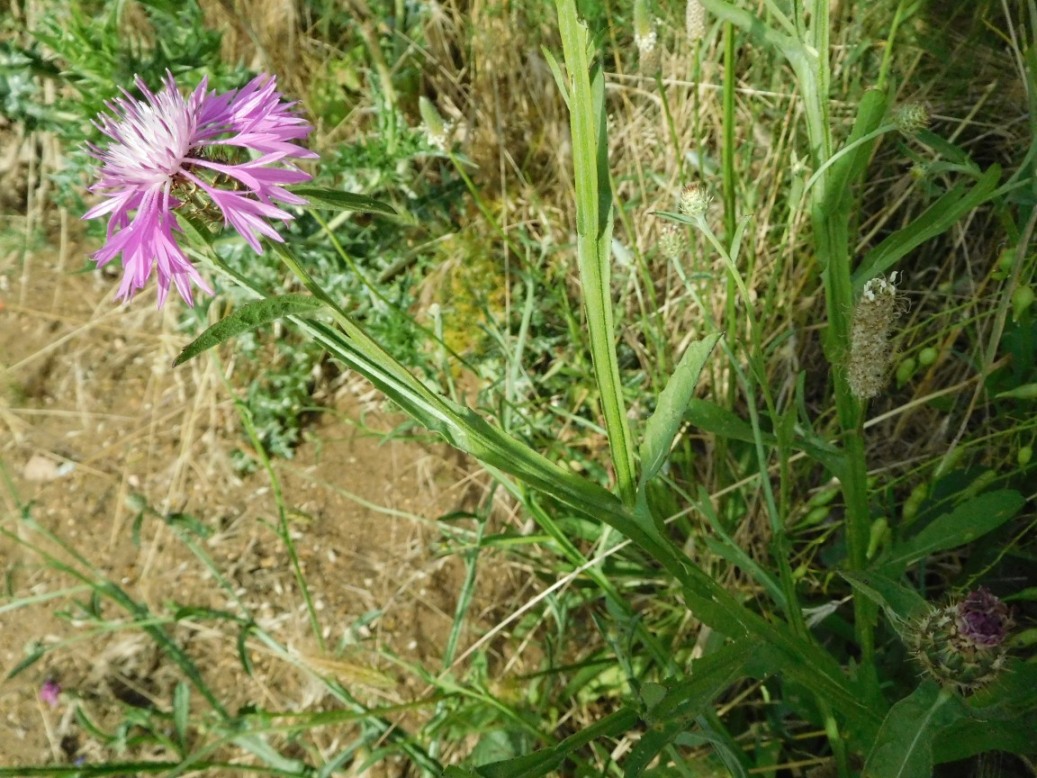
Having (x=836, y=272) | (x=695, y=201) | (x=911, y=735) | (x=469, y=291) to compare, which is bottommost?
(x=911, y=735)

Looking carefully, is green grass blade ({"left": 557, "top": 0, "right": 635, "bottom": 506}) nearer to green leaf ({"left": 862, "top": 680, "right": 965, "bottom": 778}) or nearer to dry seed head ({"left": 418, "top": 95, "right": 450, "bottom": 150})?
green leaf ({"left": 862, "top": 680, "right": 965, "bottom": 778})

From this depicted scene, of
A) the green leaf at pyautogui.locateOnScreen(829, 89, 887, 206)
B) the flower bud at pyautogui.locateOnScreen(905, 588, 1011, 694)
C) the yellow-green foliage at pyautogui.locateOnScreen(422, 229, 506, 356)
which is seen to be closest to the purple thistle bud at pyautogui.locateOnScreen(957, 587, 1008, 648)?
the flower bud at pyautogui.locateOnScreen(905, 588, 1011, 694)

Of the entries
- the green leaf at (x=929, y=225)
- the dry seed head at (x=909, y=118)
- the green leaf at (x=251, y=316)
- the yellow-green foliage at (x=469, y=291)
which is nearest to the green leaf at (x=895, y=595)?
the green leaf at (x=929, y=225)

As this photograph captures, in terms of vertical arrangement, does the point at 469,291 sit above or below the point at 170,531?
above

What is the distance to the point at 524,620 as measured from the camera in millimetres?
1673

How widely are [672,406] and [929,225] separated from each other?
1.34ft

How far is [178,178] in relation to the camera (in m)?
0.92

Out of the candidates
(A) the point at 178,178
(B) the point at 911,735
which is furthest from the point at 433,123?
(B) the point at 911,735

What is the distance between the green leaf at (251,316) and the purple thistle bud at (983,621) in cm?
71

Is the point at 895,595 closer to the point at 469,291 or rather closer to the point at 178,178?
the point at 178,178

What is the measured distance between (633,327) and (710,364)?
25 centimetres

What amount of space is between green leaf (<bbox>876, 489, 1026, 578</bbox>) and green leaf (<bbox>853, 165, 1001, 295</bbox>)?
31 centimetres

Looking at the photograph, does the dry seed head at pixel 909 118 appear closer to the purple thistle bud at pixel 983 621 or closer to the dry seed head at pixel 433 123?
the purple thistle bud at pixel 983 621

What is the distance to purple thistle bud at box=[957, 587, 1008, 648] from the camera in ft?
2.73
